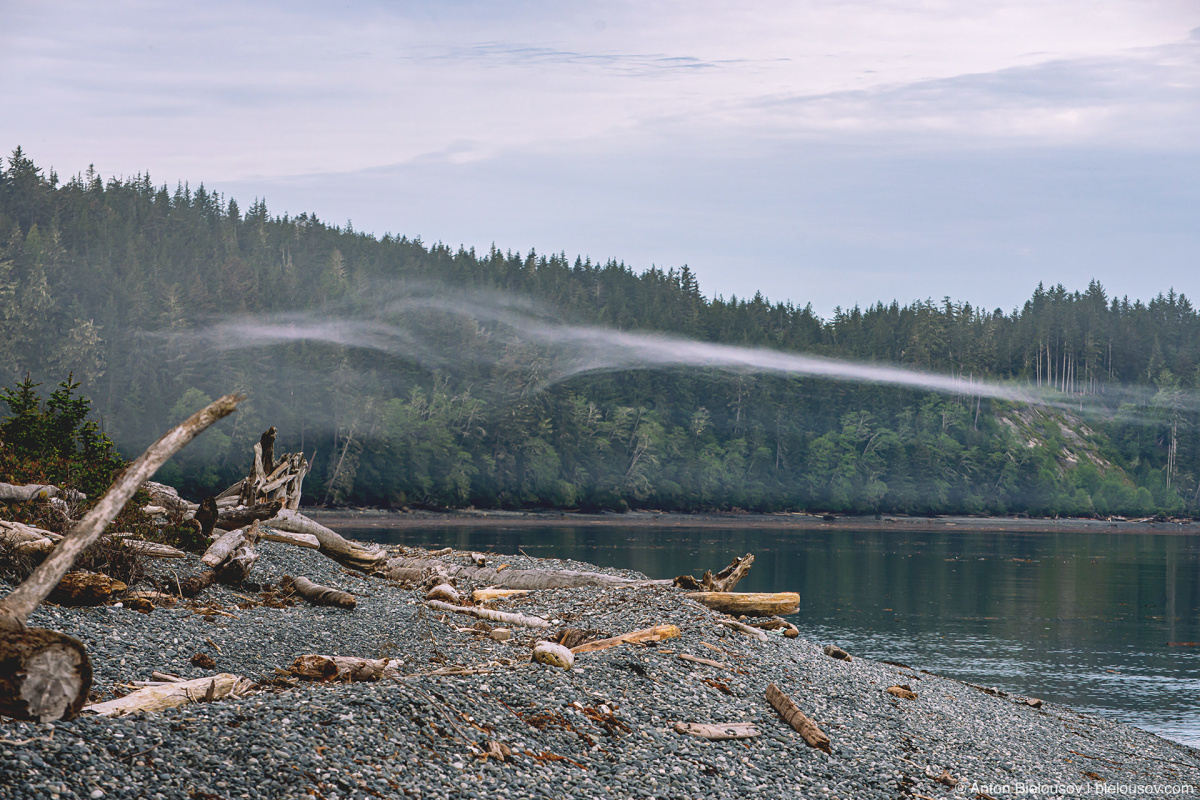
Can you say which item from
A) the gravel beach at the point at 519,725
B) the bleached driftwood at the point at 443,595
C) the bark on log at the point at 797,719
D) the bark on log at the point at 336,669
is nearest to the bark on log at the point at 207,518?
the gravel beach at the point at 519,725

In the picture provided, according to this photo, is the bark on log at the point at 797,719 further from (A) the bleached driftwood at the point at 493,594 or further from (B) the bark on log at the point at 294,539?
(B) the bark on log at the point at 294,539

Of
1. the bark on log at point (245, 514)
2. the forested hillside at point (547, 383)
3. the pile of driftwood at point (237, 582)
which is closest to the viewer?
the pile of driftwood at point (237, 582)

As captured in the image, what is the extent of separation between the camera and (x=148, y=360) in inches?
3514

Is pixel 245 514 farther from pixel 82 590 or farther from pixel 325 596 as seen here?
pixel 82 590

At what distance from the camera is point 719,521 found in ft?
347

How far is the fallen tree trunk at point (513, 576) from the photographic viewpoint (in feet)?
58.4

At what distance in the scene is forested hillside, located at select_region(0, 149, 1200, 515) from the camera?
89562 millimetres

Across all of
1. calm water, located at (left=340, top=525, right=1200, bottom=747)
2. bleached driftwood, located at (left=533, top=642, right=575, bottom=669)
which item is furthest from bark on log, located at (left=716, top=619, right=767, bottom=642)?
calm water, located at (left=340, top=525, right=1200, bottom=747)

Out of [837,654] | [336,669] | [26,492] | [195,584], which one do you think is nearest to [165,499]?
[26,492]

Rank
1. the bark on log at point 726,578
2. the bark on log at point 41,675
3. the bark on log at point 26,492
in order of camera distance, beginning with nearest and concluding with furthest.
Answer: the bark on log at point 41,675
the bark on log at point 26,492
the bark on log at point 726,578

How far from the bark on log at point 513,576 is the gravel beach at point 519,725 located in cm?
160

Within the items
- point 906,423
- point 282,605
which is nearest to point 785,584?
point 282,605

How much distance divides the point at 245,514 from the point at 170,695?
11.1 m

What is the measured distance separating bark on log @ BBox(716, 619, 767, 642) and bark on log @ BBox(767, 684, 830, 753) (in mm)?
3001
